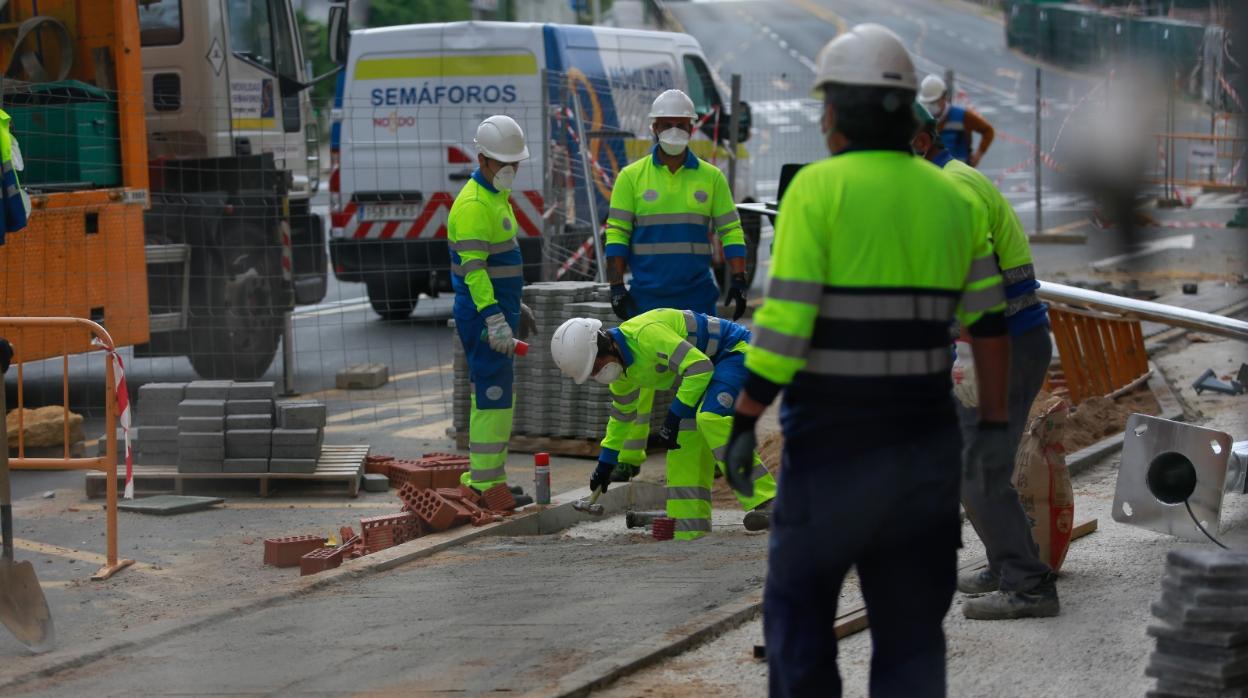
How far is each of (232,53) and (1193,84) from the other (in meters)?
9.67

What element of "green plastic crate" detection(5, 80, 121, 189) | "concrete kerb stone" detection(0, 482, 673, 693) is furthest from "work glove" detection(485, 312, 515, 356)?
"green plastic crate" detection(5, 80, 121, 189)

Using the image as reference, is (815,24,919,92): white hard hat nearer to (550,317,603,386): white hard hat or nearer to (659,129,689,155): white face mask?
(550,317,603,386): white hard hat

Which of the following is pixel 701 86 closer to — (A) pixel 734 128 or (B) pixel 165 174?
(A) pixel 734 128

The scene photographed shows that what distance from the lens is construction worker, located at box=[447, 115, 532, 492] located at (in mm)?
8367

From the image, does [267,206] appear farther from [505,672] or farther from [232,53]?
[505,672]

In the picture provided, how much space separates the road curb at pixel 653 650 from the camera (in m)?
4.96

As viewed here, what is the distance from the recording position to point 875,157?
3816 millimetres

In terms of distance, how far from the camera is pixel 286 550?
7523 mm

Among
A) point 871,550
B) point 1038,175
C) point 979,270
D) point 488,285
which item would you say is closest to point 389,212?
point 488,285

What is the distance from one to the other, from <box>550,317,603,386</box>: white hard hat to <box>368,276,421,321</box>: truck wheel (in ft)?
25.6

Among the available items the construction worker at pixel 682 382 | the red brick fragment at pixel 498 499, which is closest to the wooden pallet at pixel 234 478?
the red brick fragment at pixel 498 499

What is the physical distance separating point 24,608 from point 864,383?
375 cm

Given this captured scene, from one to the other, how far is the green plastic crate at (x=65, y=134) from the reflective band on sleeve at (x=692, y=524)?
18.6 ft

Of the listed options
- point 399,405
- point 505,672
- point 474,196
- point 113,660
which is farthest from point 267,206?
point 505,672
